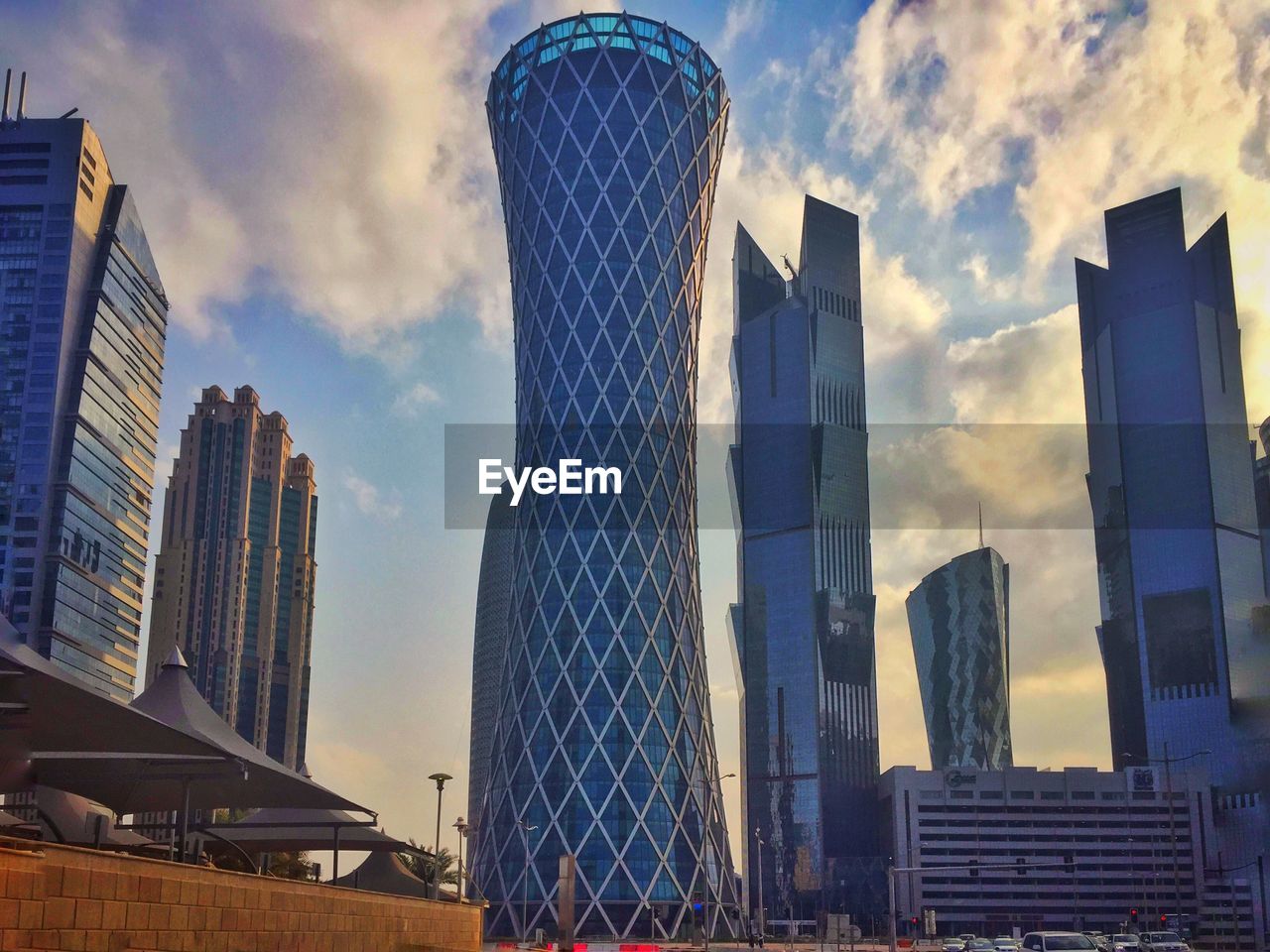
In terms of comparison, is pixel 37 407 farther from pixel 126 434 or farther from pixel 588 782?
pixel 588 782

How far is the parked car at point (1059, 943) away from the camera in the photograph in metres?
53.2

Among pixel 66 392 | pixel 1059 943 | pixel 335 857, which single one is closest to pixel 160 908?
pixel 335 857

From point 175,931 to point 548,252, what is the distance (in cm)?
10905

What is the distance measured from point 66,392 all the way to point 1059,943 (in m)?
139

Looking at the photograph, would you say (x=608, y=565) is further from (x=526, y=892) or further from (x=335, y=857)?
(x=335, y=857)

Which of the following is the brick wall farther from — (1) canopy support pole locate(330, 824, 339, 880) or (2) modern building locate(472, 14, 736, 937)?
(2) modern building locate(472, 14, 736, 937)

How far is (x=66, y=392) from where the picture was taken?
543 ft

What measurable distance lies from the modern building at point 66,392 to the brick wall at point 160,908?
441ft

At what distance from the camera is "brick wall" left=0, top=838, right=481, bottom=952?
19.2 metres

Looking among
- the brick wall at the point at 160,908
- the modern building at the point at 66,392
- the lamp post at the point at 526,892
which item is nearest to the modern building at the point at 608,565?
the lamp post at the point at 526,892

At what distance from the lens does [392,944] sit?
120 feet

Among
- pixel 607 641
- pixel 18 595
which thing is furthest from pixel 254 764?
pixel 18 595

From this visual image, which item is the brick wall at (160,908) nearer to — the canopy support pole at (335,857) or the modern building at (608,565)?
the canopy support pole at (335,857)

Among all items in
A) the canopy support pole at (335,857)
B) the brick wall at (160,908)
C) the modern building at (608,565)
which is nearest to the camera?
the brick wall at (160,908)
